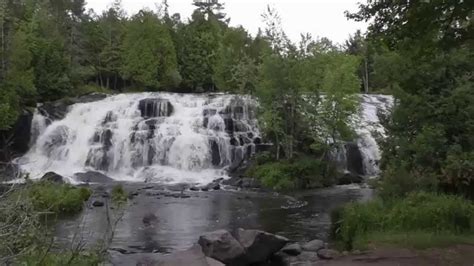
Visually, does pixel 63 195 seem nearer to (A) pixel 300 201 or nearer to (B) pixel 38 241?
(A) pixel 300 201

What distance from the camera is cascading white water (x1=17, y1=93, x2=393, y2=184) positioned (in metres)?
36.1

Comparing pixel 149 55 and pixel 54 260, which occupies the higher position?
pixel 149 55

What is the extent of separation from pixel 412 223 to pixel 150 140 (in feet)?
83.5

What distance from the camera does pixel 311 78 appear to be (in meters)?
35.8

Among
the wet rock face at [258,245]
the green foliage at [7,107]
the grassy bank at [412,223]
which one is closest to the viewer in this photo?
the grassy bank at [412,223]

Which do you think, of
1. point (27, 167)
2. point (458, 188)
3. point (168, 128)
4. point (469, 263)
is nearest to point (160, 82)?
point (168, 128)

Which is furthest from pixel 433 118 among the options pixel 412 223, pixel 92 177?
pixel 92 177

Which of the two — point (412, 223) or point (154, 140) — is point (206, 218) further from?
point (154, 140)

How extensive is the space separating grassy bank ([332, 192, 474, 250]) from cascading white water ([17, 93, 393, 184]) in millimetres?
19101

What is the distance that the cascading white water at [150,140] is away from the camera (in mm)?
36094

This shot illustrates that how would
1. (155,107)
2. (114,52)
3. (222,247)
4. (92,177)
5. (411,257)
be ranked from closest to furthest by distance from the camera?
(411,257)
(222,247)
(92,177)
(155,107)
(114,52)

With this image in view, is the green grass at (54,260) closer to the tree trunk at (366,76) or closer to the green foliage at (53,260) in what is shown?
the green foliage at (53,260)

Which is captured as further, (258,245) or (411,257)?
(258,245)

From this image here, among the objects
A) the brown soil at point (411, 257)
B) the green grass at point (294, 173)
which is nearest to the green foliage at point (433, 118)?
the brown soil at point (411, 257)
